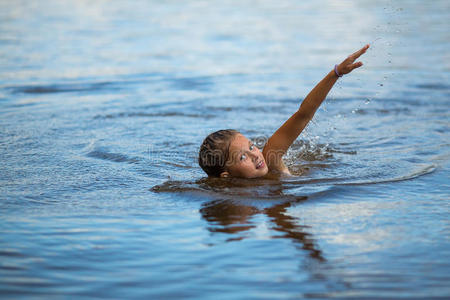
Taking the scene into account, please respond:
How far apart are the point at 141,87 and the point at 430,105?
491 cm

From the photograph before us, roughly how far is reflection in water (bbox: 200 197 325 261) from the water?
0.02 m

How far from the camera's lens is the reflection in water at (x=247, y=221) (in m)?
3.99

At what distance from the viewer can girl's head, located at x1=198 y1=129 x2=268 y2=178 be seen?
5.09 meters

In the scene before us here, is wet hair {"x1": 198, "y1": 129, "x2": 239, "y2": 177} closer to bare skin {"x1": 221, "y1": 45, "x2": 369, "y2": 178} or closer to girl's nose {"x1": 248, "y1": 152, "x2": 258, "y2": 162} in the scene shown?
bare skin {"x1": 221, "y1": 45, "x2": 369, "y2": 178}

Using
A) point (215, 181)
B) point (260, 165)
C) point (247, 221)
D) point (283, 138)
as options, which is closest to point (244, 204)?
point (247, 221)

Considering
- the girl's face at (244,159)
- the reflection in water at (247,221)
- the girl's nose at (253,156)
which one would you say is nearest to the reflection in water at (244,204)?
the reflection in water at (247,221)

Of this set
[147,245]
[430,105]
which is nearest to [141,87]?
[430,105]

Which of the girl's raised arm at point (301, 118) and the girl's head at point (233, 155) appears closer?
the girl's raised arm at point (301, 118)

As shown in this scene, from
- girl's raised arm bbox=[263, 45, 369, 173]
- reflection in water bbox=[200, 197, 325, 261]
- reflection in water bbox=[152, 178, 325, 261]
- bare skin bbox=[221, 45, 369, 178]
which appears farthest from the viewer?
bare skin bbox=[221, 45, 369, 178]

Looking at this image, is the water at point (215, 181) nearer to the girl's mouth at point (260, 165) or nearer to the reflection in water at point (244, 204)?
the reflection in water at point (244, 204)

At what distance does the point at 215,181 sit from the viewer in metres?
5.38

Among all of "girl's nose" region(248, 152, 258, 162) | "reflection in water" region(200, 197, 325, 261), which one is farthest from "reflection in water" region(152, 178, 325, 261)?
"girl's nose" region(248, 152, 258, 162)

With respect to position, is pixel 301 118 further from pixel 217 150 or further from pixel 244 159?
pixel 217 150

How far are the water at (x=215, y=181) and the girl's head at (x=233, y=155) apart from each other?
157 millimetres
